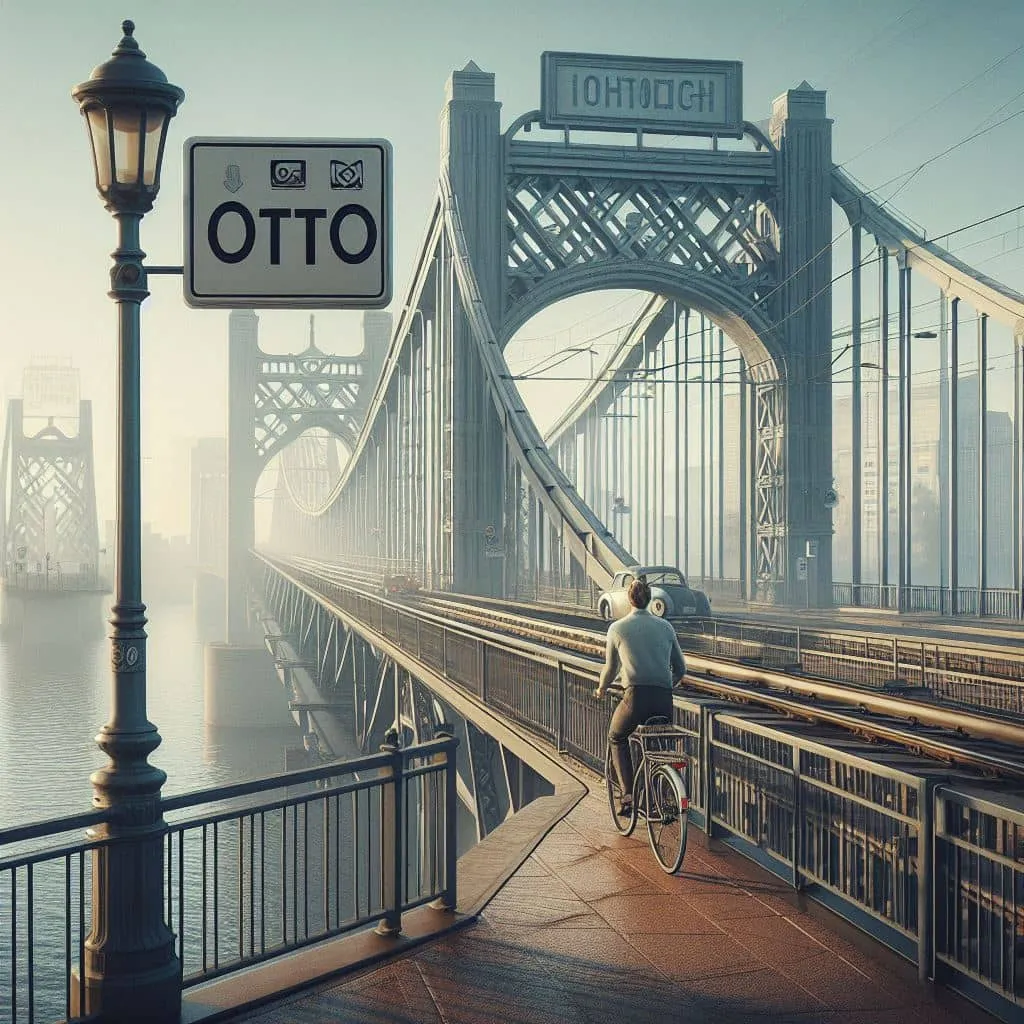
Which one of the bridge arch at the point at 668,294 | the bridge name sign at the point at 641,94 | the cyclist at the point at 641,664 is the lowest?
the cyclist at the point at 641,664

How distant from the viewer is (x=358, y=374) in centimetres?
10331

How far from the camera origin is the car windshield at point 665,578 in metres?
28.6

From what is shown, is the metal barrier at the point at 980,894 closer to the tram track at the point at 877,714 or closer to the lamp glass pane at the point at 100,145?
the tram track at the point at 877,714

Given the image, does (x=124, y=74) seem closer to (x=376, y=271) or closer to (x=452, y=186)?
(x=376, y=271)

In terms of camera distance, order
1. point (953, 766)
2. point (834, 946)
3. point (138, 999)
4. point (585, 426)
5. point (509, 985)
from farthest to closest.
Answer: point (585, 426) → point (953, 766) → point (834, 946) → point (509, 985) → point (138, 999)

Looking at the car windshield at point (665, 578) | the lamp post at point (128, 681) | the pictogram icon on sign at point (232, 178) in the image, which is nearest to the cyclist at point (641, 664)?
the lamp post at point (128, 681)

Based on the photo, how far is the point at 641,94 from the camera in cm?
3684

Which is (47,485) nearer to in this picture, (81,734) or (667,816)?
(81,734)

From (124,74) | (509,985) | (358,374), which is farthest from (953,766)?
(358,374)

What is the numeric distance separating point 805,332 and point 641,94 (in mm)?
7820

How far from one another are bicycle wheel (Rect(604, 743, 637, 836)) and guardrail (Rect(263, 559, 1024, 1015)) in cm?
48

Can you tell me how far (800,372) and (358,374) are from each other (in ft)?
226

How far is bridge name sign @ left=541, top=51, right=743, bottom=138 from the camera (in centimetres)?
3644

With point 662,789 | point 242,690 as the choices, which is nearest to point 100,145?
point 662,789
